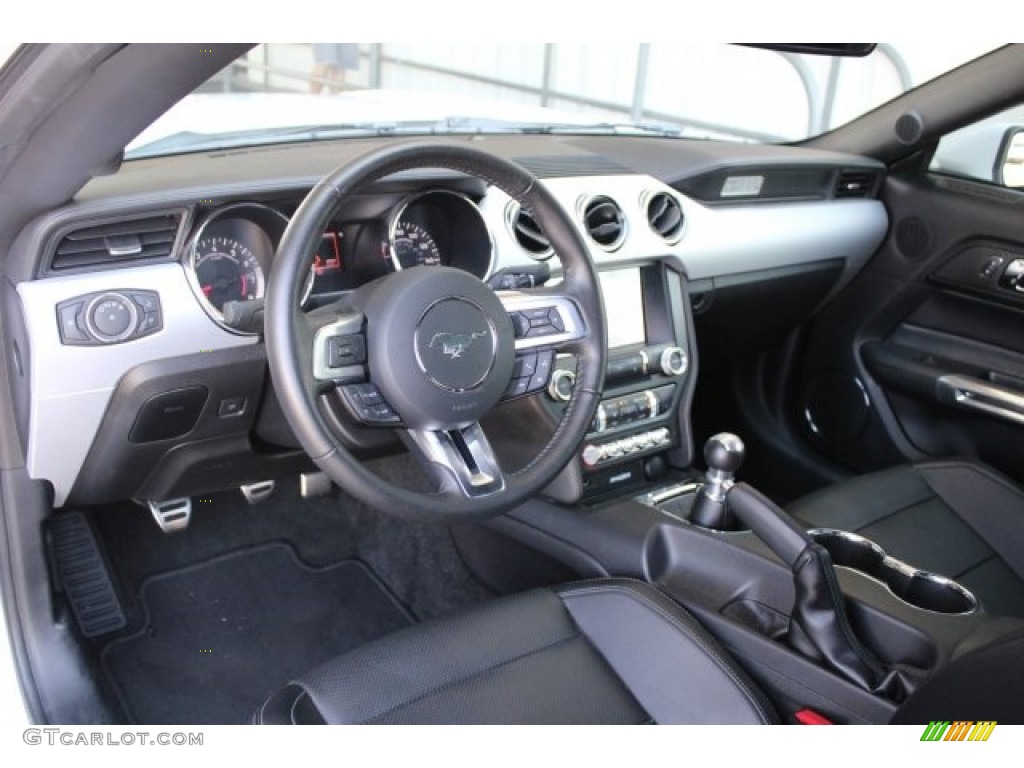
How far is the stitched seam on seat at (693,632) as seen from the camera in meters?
1.49

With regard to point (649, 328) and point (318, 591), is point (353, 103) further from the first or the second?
point (318, 591)

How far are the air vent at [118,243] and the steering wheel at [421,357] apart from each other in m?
0.38

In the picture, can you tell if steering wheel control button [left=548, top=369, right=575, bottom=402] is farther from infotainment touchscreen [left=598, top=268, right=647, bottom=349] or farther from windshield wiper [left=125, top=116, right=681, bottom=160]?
windshield wiper [left=125, top=116, right=681, bottom=160]

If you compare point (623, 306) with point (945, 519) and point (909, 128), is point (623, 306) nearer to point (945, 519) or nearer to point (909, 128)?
point (945, 519)

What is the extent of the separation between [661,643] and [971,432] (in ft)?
4.41

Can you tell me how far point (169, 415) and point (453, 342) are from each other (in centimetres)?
63

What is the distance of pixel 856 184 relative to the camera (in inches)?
105

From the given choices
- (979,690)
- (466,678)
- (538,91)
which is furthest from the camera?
(538,91)

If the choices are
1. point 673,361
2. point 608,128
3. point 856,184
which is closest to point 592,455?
point 673,361

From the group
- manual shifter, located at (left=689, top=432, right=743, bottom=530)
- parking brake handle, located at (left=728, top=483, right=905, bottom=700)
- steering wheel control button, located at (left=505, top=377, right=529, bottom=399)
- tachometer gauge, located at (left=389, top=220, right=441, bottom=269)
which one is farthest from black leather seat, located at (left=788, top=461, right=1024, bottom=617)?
tachometer gauge, located at (left=389, top=220, right=441, bottom=269)

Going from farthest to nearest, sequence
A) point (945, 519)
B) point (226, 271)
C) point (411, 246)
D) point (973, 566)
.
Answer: point (945, 519)
point (973, 566)
point (411, 246)
point (226, 271)

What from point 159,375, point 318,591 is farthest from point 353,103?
point 318,591

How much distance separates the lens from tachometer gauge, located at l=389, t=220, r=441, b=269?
1857 millimetres
